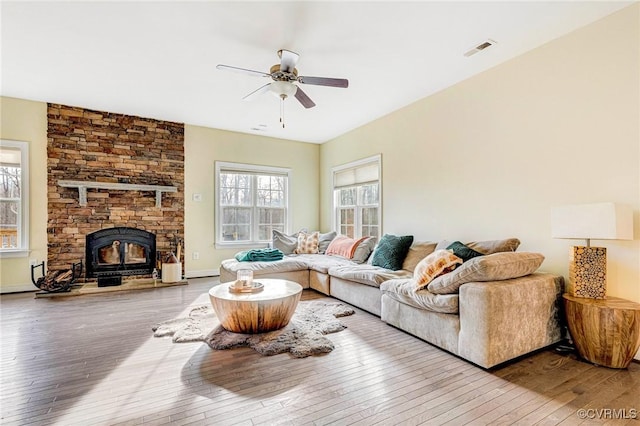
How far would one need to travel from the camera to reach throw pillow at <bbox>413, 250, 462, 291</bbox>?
9.28ft

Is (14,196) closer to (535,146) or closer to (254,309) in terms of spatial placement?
(254,309)

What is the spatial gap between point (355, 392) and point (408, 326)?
1.17 m

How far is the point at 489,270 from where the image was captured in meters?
2.37

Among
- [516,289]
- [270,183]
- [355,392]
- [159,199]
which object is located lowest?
[355,392]

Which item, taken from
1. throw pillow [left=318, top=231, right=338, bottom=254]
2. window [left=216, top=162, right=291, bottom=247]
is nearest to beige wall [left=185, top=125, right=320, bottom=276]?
window [left=216, top=162, right=291, bottom=247]

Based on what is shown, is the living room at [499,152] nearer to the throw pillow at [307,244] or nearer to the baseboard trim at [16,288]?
the baseboard trim at [16,288]

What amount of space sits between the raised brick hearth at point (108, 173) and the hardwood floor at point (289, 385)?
7.71 feet

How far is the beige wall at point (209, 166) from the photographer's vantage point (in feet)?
19.0

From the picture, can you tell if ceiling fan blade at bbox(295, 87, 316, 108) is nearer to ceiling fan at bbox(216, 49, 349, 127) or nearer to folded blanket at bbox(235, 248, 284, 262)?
ceiling fan at bbox(216, 49, 349, 127)

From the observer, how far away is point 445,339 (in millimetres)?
2619

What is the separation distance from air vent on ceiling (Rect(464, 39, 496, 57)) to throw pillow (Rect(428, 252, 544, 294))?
2081 mm

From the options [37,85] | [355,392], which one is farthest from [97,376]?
[37,85]

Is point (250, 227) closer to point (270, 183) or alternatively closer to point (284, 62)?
point (270, 183)

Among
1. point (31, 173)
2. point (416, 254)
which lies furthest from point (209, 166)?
point (416, 254)
